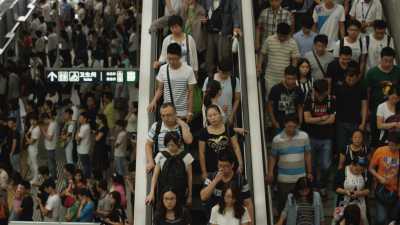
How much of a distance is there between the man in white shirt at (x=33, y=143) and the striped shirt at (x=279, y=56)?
5550 mm

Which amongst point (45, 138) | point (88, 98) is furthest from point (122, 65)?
point (45, 138)

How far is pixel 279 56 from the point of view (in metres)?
10.3

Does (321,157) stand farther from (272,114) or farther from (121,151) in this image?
(121,151)

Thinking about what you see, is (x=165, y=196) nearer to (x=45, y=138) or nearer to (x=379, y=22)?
(x=379, y=22)

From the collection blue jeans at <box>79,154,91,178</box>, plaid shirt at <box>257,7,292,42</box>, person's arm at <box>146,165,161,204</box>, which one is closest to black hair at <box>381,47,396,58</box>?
plaid shirt at <box>257,7,292,42</box>

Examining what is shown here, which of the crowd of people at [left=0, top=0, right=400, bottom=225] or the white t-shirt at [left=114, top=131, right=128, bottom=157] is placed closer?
the crowd of people at [left=0, top=0, right=400, bottom=225]

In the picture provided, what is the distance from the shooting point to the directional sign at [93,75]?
1464 cm

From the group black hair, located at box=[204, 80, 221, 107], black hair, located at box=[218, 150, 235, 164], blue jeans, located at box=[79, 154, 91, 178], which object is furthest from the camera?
blue jeans, located at box=[79, 154, 91, 178]

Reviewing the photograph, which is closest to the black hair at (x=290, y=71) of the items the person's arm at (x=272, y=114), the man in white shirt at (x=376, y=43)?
the person's arm at (x=272, y=114)

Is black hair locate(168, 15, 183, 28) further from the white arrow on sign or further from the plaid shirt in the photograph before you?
the white arrow on sign

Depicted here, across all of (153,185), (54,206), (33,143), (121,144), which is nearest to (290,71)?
(153,185)

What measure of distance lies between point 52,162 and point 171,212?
7.14 metres

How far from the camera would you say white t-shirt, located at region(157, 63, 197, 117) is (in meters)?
9.49

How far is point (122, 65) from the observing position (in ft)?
60.1
